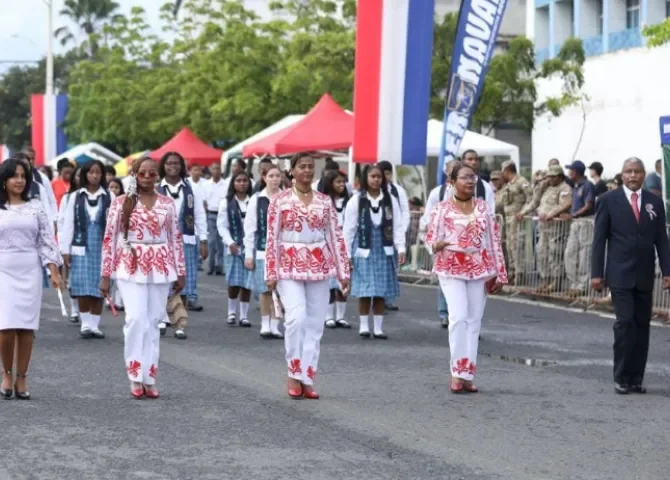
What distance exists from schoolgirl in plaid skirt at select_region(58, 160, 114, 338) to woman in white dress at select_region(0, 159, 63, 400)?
449 centimetres

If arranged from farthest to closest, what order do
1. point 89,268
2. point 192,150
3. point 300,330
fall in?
1. point 192,150
2. point 89,268
3. point 300,330

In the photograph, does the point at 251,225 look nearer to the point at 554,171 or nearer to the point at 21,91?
the point at 554,171

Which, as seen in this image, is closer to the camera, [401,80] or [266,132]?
[401,80]

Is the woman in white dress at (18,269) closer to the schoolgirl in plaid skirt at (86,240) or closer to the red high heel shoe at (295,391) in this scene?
the red high heel shoe at (295,391)

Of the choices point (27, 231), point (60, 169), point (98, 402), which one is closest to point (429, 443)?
point (98, 402)

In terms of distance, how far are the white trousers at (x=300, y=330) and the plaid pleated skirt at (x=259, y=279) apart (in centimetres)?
505

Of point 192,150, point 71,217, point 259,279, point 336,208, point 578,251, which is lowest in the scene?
point 259,279

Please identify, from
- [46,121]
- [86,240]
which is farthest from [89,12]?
[86,240]

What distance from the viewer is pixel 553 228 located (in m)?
20.5

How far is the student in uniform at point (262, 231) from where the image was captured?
14.9 meters

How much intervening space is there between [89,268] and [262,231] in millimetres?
1744

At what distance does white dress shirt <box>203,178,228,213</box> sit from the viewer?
26.5 metres

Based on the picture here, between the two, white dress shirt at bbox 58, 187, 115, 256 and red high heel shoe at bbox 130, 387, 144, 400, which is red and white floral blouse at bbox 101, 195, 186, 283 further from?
white dress shirt at bbox 58, 187, 115, 256

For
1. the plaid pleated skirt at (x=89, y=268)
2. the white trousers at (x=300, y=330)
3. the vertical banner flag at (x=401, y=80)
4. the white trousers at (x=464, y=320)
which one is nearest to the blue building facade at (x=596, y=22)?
the vertical banner flag at (x=401, y=80)
